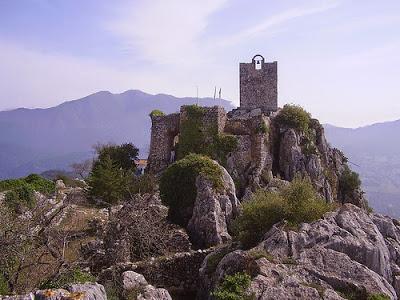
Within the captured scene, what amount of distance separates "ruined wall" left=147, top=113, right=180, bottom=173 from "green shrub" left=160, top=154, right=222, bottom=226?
44.7 ft

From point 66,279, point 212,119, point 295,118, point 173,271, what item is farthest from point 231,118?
point 66,279

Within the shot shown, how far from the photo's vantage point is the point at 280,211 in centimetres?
1533

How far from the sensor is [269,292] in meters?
11.4

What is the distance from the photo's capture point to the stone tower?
43.1 m

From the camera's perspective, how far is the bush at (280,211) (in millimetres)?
15211

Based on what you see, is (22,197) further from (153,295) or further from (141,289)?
(153,295)

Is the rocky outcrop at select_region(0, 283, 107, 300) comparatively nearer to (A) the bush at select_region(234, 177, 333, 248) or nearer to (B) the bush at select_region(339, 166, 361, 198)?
(A) the bush at select_region(234, 177, 333, 248)

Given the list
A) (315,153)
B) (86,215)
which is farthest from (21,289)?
(315,153)

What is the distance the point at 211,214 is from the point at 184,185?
2.64 meters

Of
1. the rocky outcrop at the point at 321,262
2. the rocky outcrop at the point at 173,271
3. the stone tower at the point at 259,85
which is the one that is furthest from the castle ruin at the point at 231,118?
the rocky outcrop at the point at 321,262

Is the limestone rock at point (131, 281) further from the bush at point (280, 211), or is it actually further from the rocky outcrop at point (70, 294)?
the bush at point (280, 211)

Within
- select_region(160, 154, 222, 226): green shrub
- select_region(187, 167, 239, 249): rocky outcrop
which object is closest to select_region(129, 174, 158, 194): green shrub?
select_region(160, 154, 222, 226): green shrub

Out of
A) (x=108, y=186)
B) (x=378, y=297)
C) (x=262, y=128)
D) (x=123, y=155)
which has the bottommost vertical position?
(x=108, y=186)

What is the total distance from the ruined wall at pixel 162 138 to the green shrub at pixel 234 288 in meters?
25.3
